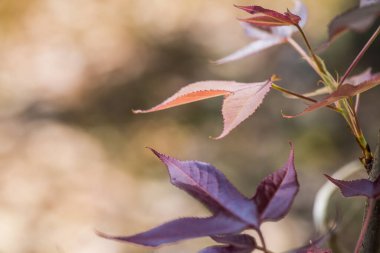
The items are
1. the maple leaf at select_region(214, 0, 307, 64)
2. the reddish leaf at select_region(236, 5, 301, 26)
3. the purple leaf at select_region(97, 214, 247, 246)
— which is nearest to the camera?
the purple leaf at select_region(97, 214, 247, 246)

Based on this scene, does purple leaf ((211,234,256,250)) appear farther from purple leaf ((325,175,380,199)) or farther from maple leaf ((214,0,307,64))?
maple leaf ((214,0,307,64))

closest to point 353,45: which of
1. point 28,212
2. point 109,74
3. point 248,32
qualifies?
point 109,74

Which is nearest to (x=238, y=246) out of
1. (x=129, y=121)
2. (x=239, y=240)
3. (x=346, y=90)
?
(x=239, y=240)

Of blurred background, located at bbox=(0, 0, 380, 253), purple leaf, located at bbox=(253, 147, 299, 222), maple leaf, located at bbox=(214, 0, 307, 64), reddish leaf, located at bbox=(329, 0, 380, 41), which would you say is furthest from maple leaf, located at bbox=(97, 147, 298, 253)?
blurred background, located at bbox=(0, 0, 380, 253)

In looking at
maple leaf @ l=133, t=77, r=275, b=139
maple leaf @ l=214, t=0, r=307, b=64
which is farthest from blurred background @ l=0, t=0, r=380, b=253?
maple leaf @ l=133, t=77, r=275, b=139

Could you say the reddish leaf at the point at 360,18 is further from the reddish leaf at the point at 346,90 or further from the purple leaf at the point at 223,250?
the purple leaf at the point at 223,250

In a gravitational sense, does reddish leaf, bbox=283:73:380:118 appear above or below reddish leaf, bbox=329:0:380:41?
below

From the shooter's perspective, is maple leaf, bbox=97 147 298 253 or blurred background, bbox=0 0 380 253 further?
blurred background, bbox=0 0 380 253

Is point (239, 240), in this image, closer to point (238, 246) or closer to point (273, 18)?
point (238, 246)

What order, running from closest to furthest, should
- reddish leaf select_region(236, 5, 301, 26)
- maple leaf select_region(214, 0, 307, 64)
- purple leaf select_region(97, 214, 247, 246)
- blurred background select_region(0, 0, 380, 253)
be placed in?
purple leaf select_region(97, 214, 247, 246) → reddish leaf select_region(236, 5, 301, 26) → maple leaf select_region(214, 0, 307, 64) → blurred background select_region(0, 0, 380, 253)
